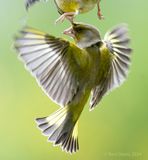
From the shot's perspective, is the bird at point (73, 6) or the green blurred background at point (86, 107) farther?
the green blurred background at point (86, 107)

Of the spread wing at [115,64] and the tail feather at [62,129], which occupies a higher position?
the spread wing at [115,64]

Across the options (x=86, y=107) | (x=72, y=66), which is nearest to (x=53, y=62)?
(x=72, y=66)

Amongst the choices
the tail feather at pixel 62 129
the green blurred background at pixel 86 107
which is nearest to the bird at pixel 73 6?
the tail feather at pixel 62 129

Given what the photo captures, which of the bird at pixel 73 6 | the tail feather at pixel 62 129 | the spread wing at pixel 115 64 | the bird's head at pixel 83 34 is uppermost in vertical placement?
the bird at pixel 73 6

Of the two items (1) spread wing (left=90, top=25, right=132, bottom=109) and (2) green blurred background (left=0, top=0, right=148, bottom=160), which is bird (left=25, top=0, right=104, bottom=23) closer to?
(1) spread wing (left=90, top=25, right=132, bottom=109)

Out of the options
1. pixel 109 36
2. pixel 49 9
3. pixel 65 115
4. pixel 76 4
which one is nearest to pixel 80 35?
pixel 76 4

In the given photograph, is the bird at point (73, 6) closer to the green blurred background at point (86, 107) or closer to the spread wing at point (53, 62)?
the spread wing at point (53, 62)

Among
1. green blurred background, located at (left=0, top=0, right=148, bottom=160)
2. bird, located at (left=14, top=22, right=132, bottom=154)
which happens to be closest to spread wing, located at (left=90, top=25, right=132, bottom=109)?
bird, located at (left=14, top=22, right=132, bottom=154)

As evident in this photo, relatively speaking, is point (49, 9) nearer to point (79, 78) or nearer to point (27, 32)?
point (79, 78)
